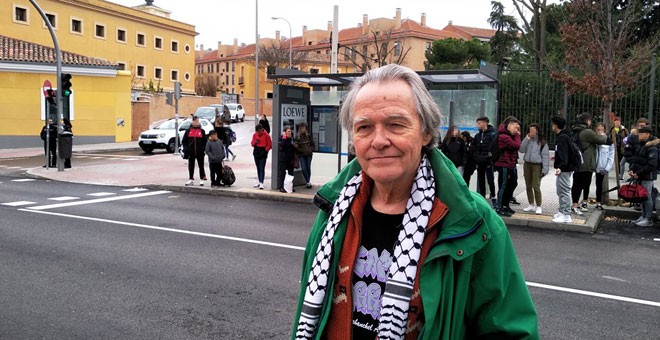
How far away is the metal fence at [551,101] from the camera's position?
15.9m

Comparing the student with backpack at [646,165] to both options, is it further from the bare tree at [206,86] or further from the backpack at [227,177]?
the bare tree at [206,86]

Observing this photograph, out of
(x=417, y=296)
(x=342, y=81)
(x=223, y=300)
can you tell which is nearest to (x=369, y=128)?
(x=417, y=296)

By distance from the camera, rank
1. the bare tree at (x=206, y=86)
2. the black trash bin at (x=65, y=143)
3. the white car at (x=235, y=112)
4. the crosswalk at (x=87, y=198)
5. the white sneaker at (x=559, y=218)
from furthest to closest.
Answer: the bare tree at (x=206, y=86)
the white car at (x=235, y=112)
the black trash bin at (x=65, y=143)
the crosswalk at (x=87, y=198)
the white sneaker at (x=559, y=218)

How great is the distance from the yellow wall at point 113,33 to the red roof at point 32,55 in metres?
19.3

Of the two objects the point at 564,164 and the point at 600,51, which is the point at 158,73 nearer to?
the point at 600,51

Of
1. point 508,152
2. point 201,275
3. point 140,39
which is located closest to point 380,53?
point 508,152

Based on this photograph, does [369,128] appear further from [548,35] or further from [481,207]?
[548,35]

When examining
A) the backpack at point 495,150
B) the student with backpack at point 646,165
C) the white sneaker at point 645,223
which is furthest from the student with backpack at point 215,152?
the white sneaker at point 645,223

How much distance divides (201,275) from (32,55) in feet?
91.0

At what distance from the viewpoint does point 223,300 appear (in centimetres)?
546

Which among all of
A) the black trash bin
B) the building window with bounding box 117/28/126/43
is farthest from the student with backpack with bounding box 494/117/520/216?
the building window with bounding box 117/28/126/43

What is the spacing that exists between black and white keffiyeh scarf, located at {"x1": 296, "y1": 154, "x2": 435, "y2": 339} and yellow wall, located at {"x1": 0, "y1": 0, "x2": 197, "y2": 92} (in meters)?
53.5

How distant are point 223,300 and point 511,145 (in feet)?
22.0

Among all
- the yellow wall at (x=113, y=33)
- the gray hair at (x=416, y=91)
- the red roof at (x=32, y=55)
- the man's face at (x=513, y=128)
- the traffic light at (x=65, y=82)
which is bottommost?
the man's face at (x=513, y=128)
